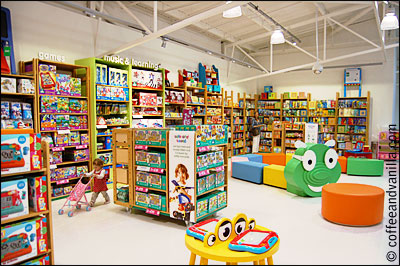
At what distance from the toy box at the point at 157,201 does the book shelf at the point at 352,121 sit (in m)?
9.16

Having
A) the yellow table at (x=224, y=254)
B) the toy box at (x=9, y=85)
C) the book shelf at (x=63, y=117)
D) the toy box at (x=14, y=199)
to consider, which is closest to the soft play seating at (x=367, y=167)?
the yellow table at (x=224, y=254)

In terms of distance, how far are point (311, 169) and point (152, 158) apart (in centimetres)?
322

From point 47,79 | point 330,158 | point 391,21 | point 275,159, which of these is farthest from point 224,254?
point 391,21

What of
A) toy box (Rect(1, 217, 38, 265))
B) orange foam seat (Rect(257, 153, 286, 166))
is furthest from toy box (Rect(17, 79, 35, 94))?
orange foam seat (Rect(257, 153, 286, 166))

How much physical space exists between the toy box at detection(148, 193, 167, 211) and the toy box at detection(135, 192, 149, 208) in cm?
7

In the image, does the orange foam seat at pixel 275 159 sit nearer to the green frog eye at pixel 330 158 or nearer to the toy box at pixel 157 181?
the green frog eye at pixel 330 158

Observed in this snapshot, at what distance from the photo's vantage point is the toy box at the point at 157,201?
4484 millimetres

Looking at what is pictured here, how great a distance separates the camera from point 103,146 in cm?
654

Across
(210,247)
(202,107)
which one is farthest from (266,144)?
(210,247)

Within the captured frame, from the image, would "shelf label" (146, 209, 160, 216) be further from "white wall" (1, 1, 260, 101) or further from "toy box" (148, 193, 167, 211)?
"white wall" (1, 1, 260, 101)

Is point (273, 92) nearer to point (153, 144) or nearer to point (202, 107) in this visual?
point (202, 107)

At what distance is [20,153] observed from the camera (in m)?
2.66

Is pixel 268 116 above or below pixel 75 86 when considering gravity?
below

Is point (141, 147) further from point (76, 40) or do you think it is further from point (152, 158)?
point (76, 40)
